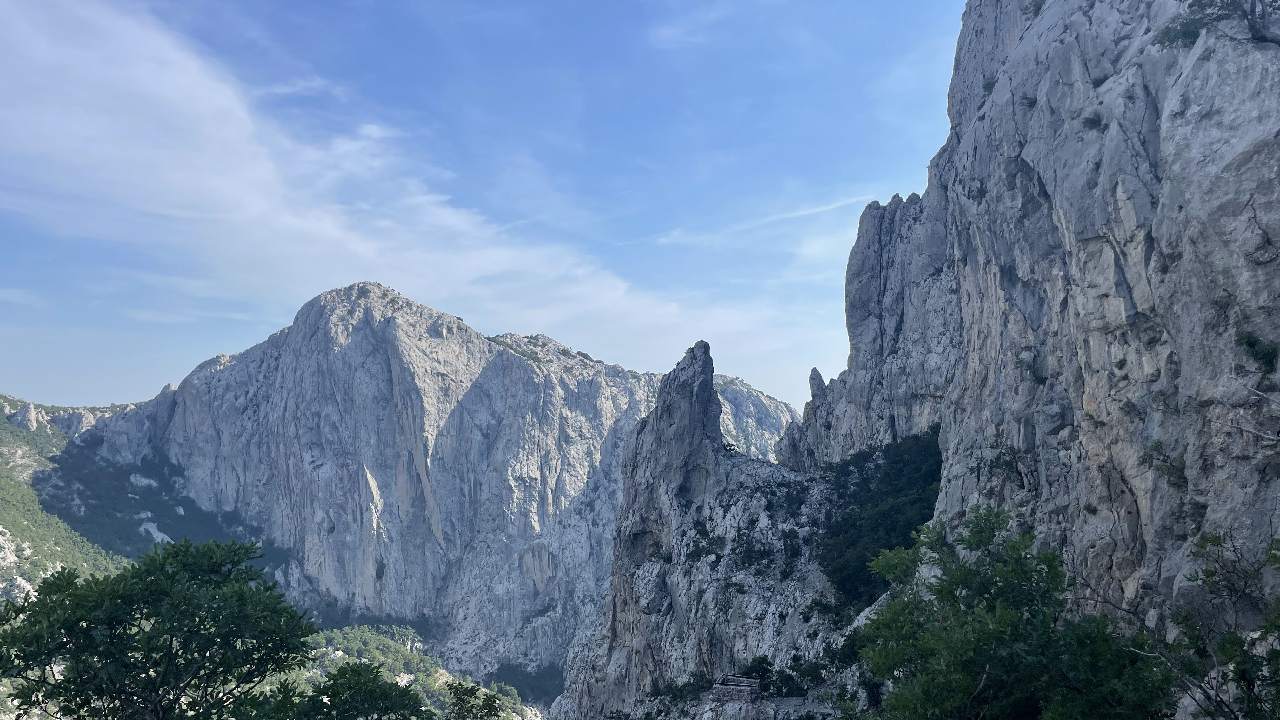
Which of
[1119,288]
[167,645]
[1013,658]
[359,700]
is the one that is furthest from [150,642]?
[1119,288]

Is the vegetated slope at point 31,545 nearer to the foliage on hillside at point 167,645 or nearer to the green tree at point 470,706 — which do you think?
the green tree at point 470,706

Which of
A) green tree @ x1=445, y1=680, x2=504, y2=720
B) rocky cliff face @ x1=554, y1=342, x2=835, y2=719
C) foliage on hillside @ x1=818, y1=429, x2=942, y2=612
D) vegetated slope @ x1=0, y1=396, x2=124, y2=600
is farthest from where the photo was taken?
vegetated slope @ x1=0, y1=396, x2=124, y2=600

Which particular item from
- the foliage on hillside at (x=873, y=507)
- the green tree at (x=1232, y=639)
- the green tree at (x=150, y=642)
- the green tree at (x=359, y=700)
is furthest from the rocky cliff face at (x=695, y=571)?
the green tree at (x=150, y=642)

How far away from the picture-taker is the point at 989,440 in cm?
6638

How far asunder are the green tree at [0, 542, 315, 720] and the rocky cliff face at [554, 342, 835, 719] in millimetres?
39238

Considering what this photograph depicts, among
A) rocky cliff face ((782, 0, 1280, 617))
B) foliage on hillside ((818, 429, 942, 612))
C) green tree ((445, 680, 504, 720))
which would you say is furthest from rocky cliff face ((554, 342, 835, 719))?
rocky cliff face ((782, 0, 1280, 617))

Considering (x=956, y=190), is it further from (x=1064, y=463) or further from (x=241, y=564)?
(x=241, y=564)

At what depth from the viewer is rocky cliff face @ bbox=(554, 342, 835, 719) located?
270 ft

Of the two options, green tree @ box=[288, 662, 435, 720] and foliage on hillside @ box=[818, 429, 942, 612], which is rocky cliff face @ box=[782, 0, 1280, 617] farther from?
green tree @ box=[288, 662, 435, 720]

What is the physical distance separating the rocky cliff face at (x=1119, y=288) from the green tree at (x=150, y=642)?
4342 centimetres

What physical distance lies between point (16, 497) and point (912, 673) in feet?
702

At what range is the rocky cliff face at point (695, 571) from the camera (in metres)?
82.4

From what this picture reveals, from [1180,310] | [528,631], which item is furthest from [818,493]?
[528,631]

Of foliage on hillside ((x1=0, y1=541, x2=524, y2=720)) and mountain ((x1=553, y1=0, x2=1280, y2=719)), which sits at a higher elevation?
mountain ((x1=553, y1=0, x2=1280, y2=719))
